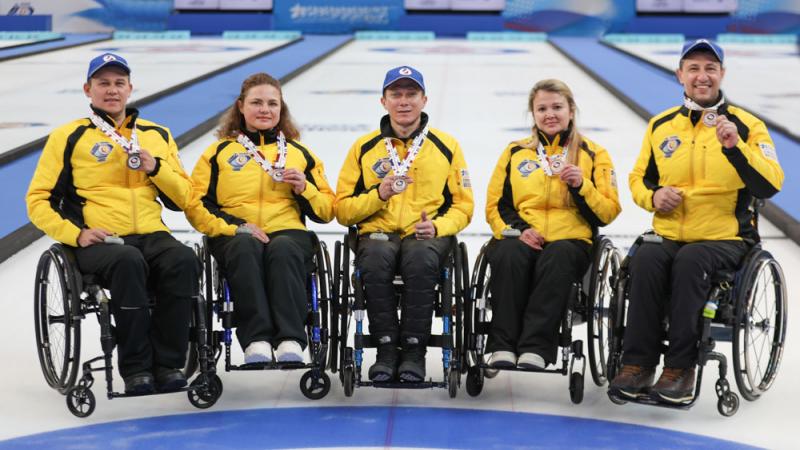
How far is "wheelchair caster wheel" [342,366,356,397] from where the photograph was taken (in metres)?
3.75

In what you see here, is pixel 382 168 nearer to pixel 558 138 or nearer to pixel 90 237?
pixel 558 138

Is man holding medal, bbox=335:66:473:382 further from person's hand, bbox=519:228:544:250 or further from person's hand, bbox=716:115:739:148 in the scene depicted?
person's hand, bbox=716:115:739:148

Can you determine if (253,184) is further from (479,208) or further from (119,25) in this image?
(119,25)

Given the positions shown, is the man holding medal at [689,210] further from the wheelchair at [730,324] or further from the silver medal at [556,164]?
the silver medal at [556,164]

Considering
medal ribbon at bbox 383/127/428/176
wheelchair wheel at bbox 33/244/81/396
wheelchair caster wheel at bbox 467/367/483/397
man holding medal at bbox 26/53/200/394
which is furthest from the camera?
medal ribbon at bbox 383/127/428/176

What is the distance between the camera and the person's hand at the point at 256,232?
3.81m

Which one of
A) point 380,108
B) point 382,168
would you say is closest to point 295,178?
point 382,168

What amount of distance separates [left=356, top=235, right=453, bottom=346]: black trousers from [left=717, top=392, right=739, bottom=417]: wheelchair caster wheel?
94cm

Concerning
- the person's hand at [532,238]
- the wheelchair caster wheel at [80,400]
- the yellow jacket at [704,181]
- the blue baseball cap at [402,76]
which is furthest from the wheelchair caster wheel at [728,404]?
the wheelchair caster wheel at [80,400]

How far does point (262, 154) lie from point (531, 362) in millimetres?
1144

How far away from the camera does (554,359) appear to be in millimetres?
3795

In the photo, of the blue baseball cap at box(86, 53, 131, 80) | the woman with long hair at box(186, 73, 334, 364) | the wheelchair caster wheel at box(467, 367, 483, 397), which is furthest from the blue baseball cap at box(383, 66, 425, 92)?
the wheelchair caster wheel at box(467, 367, 483, 397)

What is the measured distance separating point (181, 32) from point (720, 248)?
2193cm

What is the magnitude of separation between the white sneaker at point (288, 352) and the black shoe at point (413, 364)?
0.33 meters
